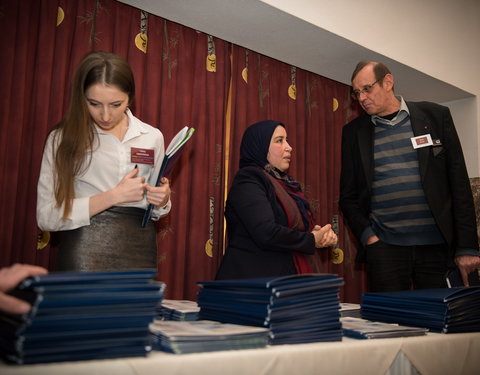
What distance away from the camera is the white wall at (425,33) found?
2.91m

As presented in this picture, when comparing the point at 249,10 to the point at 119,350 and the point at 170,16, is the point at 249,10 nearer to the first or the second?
the point at 170,16

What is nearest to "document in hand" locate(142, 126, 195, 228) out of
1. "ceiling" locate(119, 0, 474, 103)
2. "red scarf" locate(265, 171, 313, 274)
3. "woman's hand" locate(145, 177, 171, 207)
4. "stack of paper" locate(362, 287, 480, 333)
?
"woman's hand" locate(145, 177, 171, 207)

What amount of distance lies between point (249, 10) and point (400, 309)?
74.6 inches

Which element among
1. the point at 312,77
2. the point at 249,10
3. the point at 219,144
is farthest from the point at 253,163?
the point at 312,77

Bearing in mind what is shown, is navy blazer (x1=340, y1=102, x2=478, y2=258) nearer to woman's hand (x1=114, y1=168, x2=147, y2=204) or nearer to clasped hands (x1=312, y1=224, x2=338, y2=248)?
clasped hands (x1=312, y1=224, x2=338, y2=248)

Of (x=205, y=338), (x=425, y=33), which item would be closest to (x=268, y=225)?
(x=205, y=338)

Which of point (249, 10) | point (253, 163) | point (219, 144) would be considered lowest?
point (253, 163)

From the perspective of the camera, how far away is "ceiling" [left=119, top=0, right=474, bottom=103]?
8.70 feet

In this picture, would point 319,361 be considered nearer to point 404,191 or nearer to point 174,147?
point 174,147

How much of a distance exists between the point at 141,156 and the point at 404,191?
4.80 feet

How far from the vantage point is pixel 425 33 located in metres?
3.54

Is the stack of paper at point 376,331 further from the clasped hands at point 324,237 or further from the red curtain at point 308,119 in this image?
the red curtain at point 308,119

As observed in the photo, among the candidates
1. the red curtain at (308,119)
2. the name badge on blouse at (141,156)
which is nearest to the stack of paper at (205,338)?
the name badge on blouse at (141,156)

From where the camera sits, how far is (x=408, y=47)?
3.37 m
